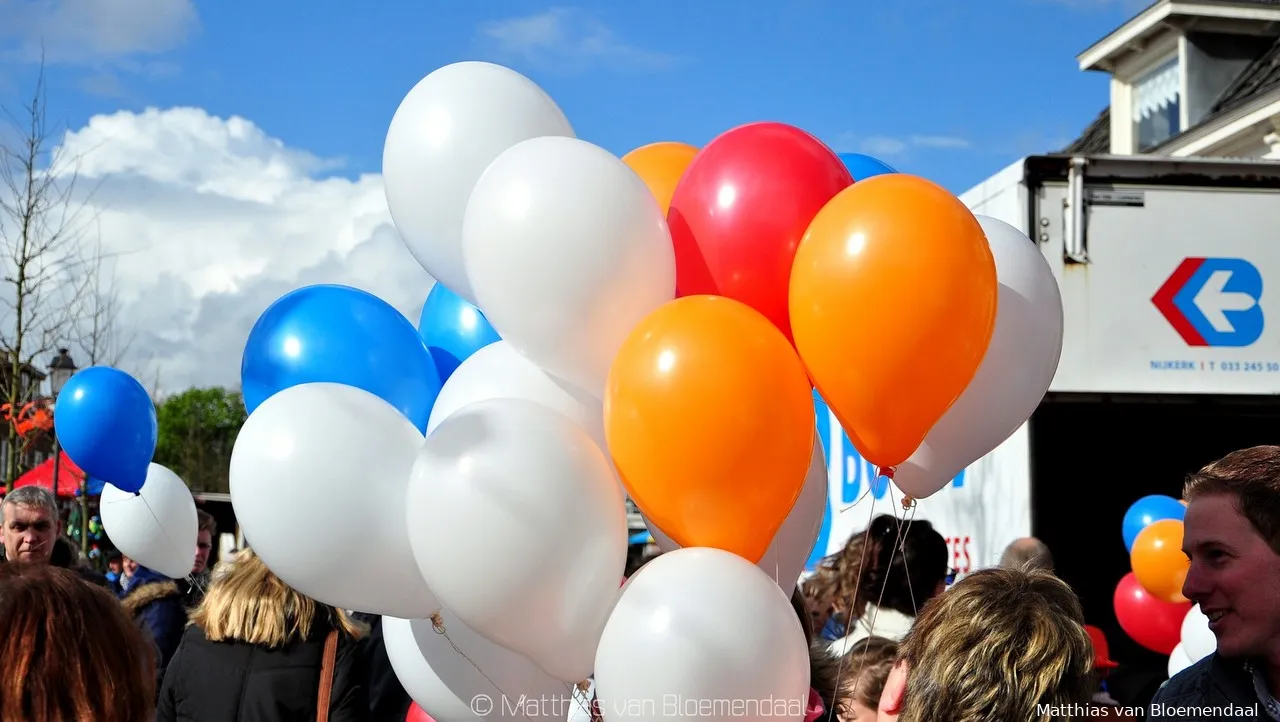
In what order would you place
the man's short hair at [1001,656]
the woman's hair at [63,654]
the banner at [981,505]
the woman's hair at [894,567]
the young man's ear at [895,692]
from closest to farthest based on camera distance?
the woman's hair at [63,654]
the man's short hair at [1001,656]
the young man's ear at [895,692]
the woman's hair at [894,567]
the banner at [981,505]

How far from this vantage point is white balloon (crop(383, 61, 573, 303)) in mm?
2930

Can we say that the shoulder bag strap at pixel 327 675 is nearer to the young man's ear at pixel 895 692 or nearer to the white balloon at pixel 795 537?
the white balloon at pixel 795 537

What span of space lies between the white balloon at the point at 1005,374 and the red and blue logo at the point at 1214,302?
2.82 meters

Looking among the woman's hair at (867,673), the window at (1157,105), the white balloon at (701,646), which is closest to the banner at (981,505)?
the woman's hair at (867,673)

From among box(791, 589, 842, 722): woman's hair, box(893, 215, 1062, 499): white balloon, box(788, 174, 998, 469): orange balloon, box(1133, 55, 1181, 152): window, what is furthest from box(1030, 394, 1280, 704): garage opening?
box(1133, 55, 1181, 152): window

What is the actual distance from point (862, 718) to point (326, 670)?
63.4 inches

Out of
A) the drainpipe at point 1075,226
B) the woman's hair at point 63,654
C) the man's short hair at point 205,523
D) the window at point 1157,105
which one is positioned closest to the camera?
the woman's hair at point 63,654

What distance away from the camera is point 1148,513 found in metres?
5.49

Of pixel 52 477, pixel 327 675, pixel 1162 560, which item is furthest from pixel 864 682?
pixel 52 477

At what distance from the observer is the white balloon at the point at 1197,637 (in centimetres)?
410

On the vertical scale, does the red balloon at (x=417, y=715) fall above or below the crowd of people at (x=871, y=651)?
below

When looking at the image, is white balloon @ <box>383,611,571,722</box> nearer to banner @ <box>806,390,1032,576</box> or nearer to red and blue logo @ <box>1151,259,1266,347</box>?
banner @ <box>806,390,1032,576</box>

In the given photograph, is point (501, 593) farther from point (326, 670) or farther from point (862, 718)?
point (326, 670)

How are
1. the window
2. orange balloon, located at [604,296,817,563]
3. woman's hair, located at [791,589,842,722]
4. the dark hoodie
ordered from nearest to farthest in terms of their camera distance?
orange balloon, located at [604,296,817,563] → woman's hair, located at [791,589,842,722] → the dark hoodie → the window
